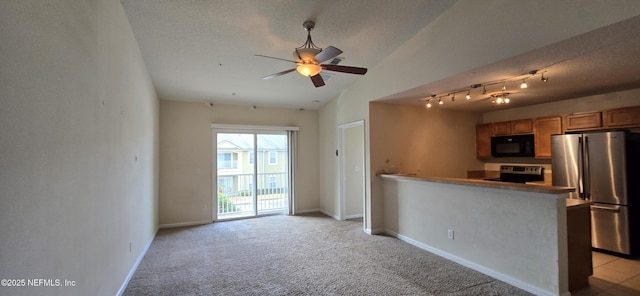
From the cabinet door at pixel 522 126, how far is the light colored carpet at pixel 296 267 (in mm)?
3013

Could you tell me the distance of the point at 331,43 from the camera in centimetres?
361

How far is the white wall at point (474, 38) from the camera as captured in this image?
2.11 meters

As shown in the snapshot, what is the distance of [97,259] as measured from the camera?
209cm

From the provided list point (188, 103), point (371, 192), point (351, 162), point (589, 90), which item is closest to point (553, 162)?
Answer: point (589, 90)

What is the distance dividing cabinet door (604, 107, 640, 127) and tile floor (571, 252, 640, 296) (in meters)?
1.79

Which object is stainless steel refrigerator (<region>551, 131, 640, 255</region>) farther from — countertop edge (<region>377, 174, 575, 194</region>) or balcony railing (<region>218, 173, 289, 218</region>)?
balcony railing (<region>218, 173, 289, 218</region>)

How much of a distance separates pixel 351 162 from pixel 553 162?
135 inches

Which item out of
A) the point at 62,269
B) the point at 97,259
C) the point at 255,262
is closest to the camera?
the point at 62,269

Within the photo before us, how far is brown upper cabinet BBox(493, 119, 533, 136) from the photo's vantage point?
4812 mm

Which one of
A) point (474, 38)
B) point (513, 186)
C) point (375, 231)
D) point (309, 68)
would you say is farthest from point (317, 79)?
point (375, 231)

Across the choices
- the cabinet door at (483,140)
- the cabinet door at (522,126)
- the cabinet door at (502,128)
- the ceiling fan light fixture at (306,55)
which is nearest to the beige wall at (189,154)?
the ceiling fan light fixture at (306,55)

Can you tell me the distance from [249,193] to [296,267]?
3.19m

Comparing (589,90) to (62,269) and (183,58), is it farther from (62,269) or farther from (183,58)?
(62,269)

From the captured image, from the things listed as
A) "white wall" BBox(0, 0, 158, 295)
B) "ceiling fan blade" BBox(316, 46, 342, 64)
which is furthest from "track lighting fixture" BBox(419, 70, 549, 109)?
"white wall" BBox(0, 0, 158, 295)
